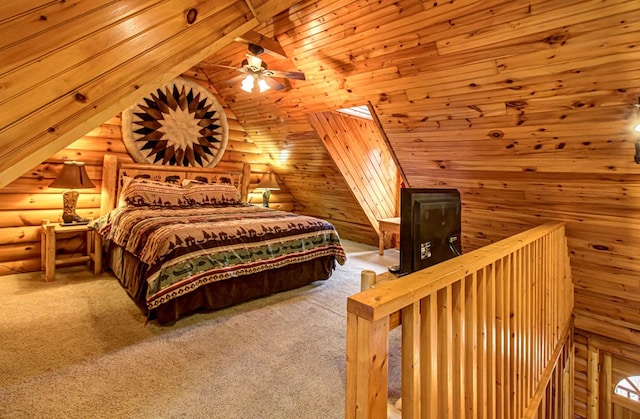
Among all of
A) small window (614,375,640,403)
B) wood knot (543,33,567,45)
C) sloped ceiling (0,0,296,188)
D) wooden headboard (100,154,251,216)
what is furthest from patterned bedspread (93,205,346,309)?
small window (614,375,640,403)

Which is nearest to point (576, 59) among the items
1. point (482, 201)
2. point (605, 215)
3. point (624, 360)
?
point (605, 215)

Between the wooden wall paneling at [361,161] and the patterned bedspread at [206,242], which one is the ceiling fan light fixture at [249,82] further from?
the patterned bedspread at [206,242]

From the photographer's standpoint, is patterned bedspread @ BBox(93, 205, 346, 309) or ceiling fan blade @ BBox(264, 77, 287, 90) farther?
ceiling fan blade @ BBox(264, 77, 287, 90)

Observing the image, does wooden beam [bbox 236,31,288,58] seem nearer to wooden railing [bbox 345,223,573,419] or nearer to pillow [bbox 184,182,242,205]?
pillow [bbox 184,182,242,205]

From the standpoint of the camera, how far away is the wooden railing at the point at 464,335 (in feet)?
2.67

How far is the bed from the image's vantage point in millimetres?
2396

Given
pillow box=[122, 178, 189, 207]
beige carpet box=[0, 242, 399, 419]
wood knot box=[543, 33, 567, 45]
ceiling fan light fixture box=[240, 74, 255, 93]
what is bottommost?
beige carpet box=[0, 242, 399, 419]

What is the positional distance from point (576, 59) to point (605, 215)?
119cm

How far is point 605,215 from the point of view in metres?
2.34

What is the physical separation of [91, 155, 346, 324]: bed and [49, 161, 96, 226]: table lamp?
302mm

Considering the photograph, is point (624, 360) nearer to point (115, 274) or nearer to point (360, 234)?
point (360, 234)

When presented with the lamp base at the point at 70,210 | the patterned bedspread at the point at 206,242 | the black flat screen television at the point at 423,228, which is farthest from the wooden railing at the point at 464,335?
the lamp base at the point at 70,210

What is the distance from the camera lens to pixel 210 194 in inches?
161

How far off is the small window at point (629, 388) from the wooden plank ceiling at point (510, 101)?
1.74 feet
